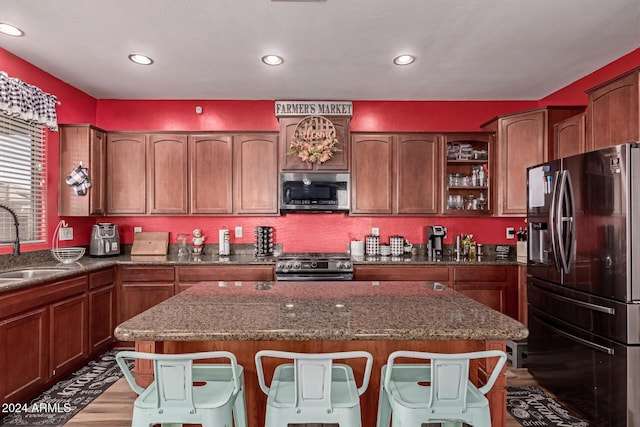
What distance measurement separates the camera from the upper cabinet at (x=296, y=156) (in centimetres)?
388

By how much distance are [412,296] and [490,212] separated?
2376 millimetres

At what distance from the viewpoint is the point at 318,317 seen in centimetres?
154

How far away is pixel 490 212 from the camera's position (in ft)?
12.7

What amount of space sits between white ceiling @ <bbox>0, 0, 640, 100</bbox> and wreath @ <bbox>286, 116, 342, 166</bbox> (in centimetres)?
34

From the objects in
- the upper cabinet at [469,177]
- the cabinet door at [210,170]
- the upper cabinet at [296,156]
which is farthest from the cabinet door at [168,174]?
the upper cabinet at [469,177]

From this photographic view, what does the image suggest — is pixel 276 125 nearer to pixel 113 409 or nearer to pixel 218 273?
pixel 218 273

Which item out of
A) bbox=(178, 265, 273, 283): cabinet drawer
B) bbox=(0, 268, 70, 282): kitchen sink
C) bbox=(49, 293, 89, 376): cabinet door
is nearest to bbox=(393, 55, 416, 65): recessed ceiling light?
bbox=(178, 265, 273, 283): cabinet drawer

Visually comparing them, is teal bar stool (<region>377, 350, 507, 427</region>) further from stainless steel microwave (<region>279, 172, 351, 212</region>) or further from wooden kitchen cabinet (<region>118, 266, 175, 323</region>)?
wooden kitchen cabinet (<region>118, 266, 175, 323</region>)

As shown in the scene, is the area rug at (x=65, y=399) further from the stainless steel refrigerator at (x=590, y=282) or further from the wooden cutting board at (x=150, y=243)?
the stainless steel refrigerator at (x=590, y=282)

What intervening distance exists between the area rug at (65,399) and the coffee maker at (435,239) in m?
3.19

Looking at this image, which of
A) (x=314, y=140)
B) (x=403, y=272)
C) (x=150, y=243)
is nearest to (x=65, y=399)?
(x=150, y=243)

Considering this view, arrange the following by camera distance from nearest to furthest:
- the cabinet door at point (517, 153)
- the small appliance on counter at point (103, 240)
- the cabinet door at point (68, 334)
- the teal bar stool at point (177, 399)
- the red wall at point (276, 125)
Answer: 1. the teal bar stool at point (177, 399)
2. the cabinet door at point (68, 334)
3. the cabinet door at point (517, 153)
4. the small appliance on counter at point (103, 240)
5. the red wall at point (276, 125)

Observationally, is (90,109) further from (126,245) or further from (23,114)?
(126,245)

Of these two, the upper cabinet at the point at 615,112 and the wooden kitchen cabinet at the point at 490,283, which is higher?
the upper cabinet at the point at 615,112
